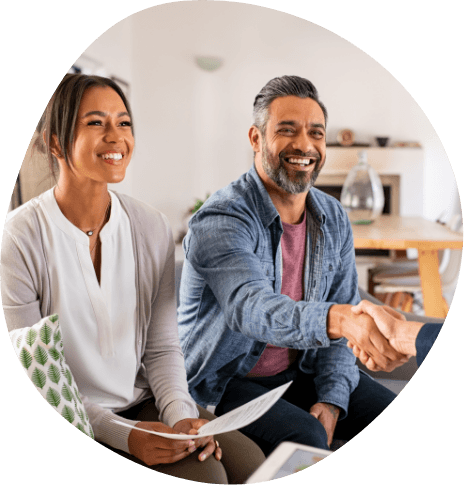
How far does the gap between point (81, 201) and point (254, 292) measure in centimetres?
43

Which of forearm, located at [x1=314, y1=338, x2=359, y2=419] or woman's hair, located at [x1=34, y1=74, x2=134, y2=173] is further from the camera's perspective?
forearm, located at [x1=314, y1=338, x2=359, y2=419]

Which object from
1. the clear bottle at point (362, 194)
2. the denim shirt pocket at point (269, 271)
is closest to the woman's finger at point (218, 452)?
the denim shirt pocket at point (269, 271)

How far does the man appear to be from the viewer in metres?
1.42

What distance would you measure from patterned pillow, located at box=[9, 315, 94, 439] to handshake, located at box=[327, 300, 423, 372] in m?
0.59

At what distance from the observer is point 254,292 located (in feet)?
4.67

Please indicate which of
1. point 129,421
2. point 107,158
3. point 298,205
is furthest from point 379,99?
point 129,421

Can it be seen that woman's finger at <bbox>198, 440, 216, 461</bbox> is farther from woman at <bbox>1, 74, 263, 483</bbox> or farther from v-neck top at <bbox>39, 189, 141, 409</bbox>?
v-neck top at <bbox>39, 189, 141, 409</bbox>

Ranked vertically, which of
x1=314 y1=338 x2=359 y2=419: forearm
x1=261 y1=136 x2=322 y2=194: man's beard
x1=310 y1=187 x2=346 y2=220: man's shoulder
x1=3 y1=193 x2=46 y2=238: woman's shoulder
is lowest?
x1=314 y1=338 x2=359 y2=419: forearm

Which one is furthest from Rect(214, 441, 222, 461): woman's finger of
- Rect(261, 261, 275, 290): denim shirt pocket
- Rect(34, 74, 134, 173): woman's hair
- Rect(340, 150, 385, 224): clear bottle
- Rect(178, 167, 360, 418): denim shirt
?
Rect(34, 74, 134, 173): woman's hair

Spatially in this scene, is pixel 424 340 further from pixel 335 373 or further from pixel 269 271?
pixel 269 271

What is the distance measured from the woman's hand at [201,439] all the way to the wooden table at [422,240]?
21.8 inches

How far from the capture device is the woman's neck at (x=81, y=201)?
4.90ft

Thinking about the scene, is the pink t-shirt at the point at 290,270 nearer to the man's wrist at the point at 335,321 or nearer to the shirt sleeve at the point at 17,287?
the man's wrist at the point at 335,321

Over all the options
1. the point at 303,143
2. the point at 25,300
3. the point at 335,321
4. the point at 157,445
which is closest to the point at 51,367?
the point at 25,300
